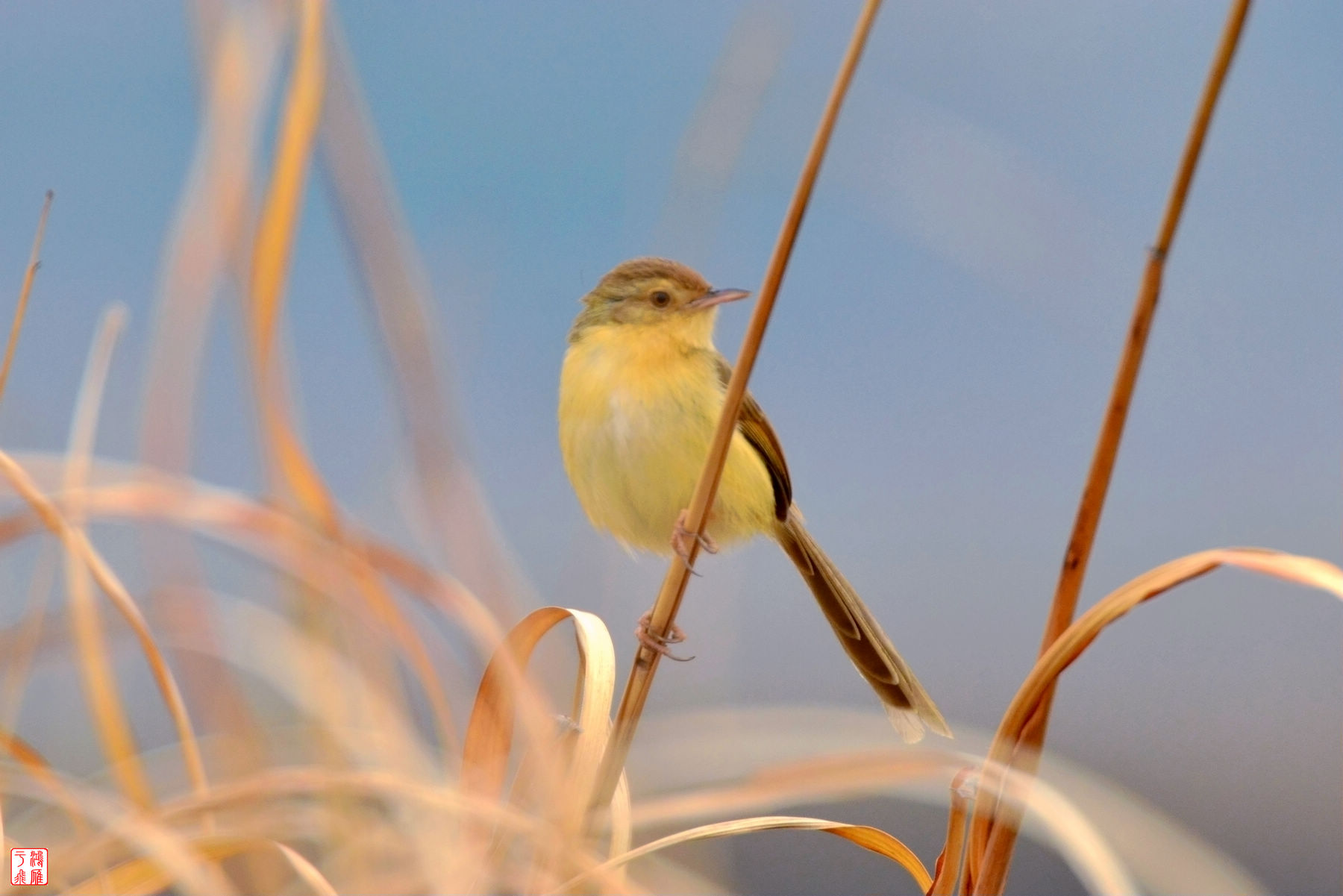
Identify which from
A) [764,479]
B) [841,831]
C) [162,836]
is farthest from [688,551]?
[764,479]

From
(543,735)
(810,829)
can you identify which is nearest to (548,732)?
(543,735)

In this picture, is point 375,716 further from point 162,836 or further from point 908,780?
point 908,780

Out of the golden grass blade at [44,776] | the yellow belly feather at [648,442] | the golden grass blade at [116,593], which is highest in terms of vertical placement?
the yellow belly feather at [648,442]

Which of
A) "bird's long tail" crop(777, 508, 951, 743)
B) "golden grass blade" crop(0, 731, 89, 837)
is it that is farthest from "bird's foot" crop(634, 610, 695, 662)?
"golden grass blade" crop(0, 731, 89, 837)

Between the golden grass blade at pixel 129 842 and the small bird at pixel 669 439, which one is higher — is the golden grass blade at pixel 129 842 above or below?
below

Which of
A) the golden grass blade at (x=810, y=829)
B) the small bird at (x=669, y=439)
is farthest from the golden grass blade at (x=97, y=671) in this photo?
the small bird at (x=669, y=439)

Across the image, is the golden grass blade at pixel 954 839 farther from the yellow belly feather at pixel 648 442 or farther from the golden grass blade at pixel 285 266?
the yellow belly feather at pixel 648 442

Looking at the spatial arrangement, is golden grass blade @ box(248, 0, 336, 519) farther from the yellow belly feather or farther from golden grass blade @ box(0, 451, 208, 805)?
the yellow belly feather
